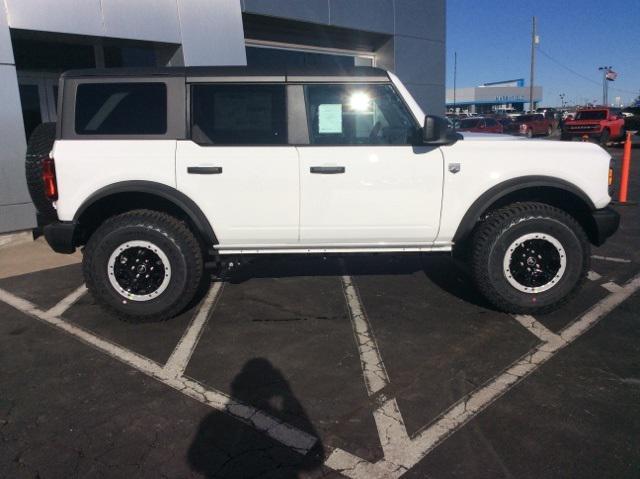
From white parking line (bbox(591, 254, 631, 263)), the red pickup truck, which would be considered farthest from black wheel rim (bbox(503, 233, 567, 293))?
the red pickup truck

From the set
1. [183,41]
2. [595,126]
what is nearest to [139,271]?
[183,41]

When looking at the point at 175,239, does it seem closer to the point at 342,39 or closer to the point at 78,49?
the point at 78,49

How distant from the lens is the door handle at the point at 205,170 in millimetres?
4105

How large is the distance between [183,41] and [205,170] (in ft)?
18.3

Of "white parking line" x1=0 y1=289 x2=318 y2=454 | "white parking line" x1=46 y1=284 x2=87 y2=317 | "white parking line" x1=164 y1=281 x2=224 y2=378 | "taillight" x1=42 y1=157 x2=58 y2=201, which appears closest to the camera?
"white parking line" x1=0 y1=289 x2=318 y2=454

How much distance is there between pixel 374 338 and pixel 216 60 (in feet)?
22.8

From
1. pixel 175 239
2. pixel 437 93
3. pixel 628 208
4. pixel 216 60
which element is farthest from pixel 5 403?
pixel 437 93

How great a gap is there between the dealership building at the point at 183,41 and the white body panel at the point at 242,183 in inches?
87.2

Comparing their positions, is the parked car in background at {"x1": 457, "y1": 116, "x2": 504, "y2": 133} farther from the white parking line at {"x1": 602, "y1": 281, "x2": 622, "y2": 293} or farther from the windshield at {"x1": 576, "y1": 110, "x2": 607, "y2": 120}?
the white parking line at {"x1": 602, "y1": 281, "x2": 622, "y2": 293}

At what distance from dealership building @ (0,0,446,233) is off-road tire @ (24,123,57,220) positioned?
8.78ft

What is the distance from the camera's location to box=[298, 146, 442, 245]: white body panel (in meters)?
4.13

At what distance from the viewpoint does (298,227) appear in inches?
168

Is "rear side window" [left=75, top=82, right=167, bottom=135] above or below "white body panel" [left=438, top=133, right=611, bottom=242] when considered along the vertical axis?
above

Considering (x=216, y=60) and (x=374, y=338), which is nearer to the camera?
(x=374, y=338)
